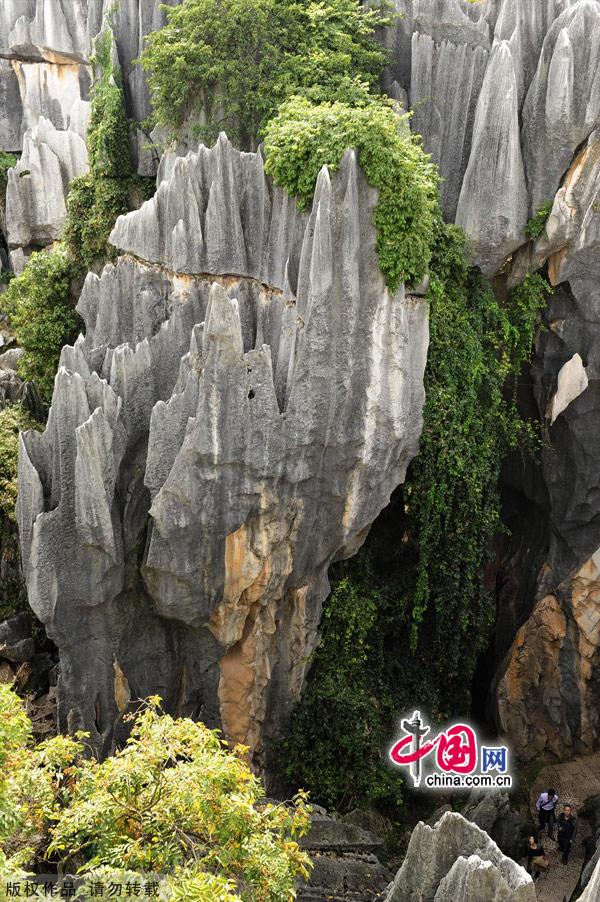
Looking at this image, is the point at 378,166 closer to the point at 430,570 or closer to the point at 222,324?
the point at 222,324

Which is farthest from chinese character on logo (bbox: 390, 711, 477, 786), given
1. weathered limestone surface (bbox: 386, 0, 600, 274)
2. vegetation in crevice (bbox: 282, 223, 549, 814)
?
weathered limestone surface (bbox: 386, 0, 600, 274)

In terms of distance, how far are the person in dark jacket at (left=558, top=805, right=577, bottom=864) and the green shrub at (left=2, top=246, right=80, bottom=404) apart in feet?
43.3

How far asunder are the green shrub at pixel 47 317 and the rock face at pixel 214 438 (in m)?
2.26

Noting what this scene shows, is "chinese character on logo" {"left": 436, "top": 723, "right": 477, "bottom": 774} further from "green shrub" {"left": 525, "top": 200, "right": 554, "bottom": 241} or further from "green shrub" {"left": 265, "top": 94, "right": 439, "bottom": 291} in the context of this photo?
"green shrub" {"left": 525, "top": 200, "right": 554, "bottom": 241}

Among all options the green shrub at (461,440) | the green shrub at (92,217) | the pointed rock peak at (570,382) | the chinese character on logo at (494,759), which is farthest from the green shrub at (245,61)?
the chinese character on logo at (494,759)

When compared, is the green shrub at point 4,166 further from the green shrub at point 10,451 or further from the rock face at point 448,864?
the rock face at point 448,864

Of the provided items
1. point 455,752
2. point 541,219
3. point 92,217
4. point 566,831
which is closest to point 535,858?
point 566,831

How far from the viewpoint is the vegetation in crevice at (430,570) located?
608 inches

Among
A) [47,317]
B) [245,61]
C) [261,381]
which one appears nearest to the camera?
[261,381]

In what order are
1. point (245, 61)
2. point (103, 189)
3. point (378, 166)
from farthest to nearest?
point (103, 189) < point (245, 61) < point (378, 166)

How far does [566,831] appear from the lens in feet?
52.7

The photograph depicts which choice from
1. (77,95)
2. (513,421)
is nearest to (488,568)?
(513,421)

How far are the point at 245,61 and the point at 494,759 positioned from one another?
1454 cm

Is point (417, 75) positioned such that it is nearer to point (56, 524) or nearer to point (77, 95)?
point (56, 524)
